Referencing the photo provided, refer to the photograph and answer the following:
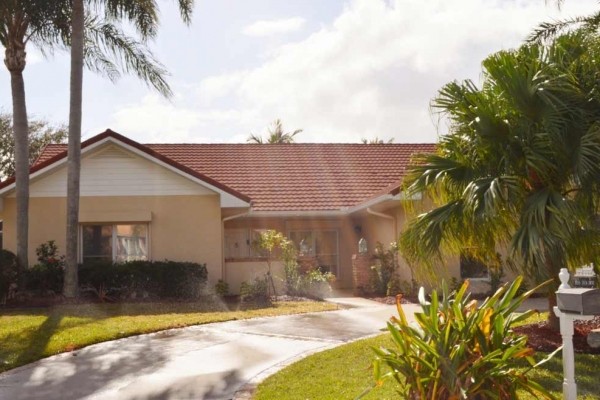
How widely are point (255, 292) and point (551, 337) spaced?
9.97 metres

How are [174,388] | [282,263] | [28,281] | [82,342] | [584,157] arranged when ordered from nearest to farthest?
[174,388] → [584,157] → [82,342] → [28,281] → [282,263]

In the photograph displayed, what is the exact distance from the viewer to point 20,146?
18.4 meters

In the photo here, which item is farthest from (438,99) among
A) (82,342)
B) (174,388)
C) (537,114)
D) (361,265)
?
(361,265)

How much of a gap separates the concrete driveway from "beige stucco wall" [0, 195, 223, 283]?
21.8ft

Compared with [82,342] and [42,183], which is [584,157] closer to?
[82,342]

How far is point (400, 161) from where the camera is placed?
25.9 metres

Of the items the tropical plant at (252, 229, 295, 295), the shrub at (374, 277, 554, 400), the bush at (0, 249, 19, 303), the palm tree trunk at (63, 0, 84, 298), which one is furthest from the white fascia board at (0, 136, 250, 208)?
the shrub at (374, 277, 554, 400)

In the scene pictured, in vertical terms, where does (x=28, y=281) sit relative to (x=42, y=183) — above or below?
below

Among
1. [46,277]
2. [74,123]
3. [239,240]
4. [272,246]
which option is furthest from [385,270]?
[74,123]

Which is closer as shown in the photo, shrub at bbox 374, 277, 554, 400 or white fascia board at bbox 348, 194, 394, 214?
shrub at bbox 374, 277, 554, 400

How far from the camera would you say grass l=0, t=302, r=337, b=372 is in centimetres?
1116

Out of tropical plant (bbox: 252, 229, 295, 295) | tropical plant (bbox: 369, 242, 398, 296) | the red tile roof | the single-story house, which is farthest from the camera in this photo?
the red tile roof

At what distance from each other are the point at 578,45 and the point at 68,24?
520 inches

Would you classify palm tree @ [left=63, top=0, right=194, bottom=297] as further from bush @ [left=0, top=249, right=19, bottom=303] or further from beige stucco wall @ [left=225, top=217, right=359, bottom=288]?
beige stucco wall @ [left=225, top=217, right=359, bottom=288]
